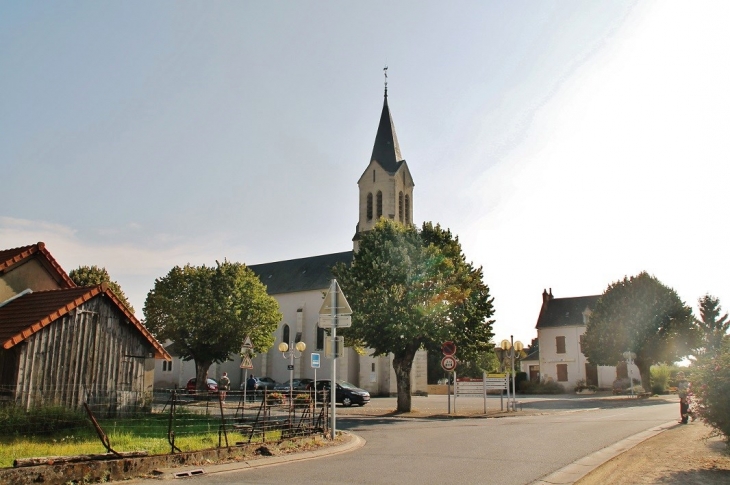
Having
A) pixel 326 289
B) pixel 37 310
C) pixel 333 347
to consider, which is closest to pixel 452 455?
pixel 333 347

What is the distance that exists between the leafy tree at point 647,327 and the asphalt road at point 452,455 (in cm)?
2644

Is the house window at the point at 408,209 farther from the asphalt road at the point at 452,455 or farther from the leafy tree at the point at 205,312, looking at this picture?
the asphalt road at the point at 452,455

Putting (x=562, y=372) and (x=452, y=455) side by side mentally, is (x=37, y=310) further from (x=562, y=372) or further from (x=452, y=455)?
(x=562, y=372)

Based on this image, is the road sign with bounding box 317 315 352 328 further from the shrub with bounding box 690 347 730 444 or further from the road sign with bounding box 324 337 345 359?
the shrub with bounding box 690 347 730 444

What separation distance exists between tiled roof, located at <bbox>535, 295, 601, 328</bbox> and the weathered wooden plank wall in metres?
51.2

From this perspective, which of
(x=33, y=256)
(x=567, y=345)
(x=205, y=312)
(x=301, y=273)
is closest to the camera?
(x=33, y=256)

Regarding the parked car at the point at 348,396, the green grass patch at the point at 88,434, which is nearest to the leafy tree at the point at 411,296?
the parked car at the point at 348,396

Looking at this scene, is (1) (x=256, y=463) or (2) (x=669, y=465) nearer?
(2) (x=669, y=465)

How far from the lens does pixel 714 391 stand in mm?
10516

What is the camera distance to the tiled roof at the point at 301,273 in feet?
183

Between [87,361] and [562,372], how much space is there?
52.3 meters

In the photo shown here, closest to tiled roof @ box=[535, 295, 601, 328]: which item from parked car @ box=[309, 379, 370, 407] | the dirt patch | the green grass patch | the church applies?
the church

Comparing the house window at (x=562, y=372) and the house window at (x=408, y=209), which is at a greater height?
the house window at (x=408, y=209)

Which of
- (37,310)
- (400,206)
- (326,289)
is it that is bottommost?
(37,310)
